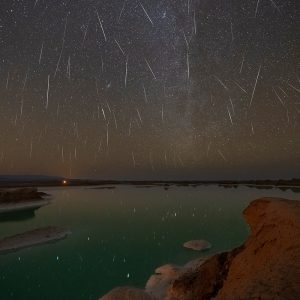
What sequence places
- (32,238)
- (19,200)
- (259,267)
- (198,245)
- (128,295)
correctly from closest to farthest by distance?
(259,267) → (128,295) → (198,245) → (32,238) → (19,200)

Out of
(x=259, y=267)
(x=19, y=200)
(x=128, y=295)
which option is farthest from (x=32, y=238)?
(x=19, y=200)

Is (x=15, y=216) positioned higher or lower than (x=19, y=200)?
lower

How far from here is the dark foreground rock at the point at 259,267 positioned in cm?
1080

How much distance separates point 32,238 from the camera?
109ft

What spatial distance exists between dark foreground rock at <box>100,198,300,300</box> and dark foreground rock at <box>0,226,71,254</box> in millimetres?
16359

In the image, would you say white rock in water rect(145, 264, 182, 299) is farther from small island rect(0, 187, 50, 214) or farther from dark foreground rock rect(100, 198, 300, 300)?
small island rect(0, 187, 50, 214)

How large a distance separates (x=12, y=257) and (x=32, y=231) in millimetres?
9412

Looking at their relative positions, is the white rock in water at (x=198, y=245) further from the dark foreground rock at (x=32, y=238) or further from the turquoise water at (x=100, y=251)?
the dark foreground rock at (x=32, y=238)

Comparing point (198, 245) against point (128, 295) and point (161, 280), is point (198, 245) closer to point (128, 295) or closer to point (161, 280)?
point (161, 280)

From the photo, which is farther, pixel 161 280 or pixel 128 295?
pixel 161 280

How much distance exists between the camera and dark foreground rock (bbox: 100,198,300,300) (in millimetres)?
10797

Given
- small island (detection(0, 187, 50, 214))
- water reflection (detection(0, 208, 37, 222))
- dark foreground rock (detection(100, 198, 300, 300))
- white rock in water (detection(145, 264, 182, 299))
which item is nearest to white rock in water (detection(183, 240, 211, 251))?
white rock in water (detection(145, 264, 182, 299))

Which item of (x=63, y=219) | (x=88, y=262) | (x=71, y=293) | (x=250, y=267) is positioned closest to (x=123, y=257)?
(x=88, y=262)

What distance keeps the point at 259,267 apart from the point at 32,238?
25889mm
